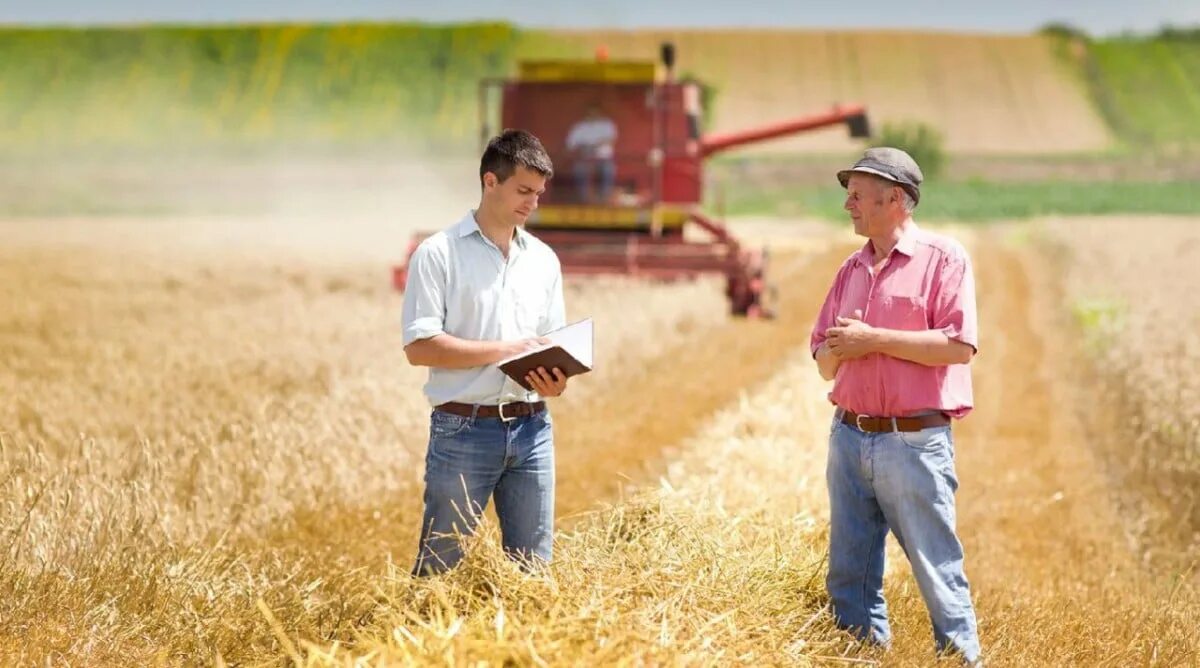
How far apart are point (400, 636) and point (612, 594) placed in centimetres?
72

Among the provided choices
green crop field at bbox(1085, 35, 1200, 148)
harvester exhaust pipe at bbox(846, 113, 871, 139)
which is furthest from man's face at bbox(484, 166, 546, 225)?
green crop field at bbox(1085, 35, 1200, 148)

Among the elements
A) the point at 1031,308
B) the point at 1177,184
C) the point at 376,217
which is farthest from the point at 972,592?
the point at 1177,184

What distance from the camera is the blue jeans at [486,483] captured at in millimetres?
5070

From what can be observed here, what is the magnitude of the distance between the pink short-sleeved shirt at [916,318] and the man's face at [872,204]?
0.32 feet

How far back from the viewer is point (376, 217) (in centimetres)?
5309

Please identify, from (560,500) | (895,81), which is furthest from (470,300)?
(895,81)

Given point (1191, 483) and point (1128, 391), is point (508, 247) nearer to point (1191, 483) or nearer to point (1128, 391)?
point (1191, 483)

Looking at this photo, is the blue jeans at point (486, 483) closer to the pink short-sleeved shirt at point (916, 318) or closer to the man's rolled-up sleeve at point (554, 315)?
the man's rolled-up sleeve at point (554, 315)

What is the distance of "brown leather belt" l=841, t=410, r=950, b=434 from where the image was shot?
514cm

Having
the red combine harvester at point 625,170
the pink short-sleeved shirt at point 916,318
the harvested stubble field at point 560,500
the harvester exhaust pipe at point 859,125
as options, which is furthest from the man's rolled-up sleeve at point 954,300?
the harvester exhaust pipe at point 859,125

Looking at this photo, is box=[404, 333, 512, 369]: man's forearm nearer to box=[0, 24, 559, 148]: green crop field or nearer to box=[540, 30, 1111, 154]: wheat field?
box=[540, 30, 1111, 154]: wheat field

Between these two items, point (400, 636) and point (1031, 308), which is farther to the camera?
point (1031, 308)

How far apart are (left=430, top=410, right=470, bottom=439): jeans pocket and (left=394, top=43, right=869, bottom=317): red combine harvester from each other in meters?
13.2

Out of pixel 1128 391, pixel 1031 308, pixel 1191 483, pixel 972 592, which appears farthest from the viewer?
pixel 1031 308
